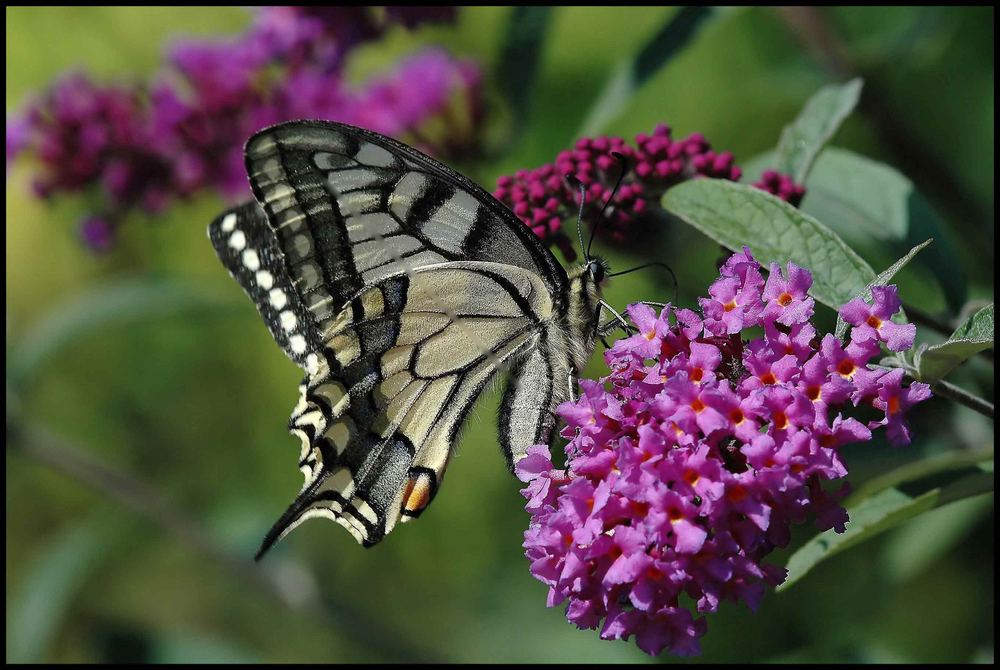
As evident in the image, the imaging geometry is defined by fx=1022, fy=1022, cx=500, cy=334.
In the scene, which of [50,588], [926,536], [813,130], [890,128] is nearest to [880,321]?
[813,130]

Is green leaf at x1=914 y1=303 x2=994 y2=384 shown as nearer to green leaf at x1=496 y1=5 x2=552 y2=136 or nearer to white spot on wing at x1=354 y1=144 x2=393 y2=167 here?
white spot on wing at x1=354 y1=144 x2=393 y2=167

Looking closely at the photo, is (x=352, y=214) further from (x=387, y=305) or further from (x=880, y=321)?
(x=880, y=321)

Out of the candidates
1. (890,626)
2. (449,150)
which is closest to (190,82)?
(449,150)

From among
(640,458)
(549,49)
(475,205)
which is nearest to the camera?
(640,458)

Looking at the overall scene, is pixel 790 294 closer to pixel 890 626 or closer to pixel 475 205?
pixel 475 205

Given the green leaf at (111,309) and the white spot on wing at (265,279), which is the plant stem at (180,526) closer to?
the green leaf at (111,309)
